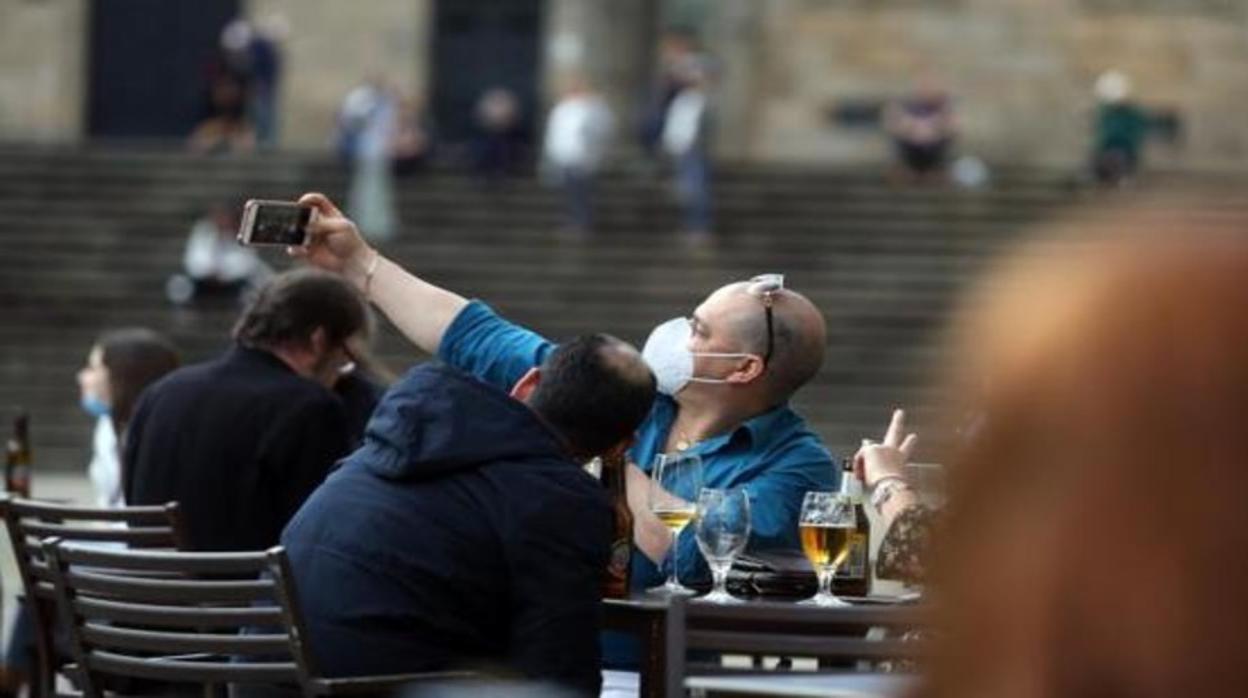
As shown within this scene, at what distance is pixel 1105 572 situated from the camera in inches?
61.7

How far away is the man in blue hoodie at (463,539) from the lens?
5.79 meters

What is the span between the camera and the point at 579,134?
33.7 m

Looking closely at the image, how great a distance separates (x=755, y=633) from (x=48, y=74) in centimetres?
3441

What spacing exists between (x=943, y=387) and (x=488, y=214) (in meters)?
31.3

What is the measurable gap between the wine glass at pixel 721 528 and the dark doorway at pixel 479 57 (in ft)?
107

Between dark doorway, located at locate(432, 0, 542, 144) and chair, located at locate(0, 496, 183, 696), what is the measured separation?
31567 mm

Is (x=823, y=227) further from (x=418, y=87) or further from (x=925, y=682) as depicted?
(x=925, y=682)

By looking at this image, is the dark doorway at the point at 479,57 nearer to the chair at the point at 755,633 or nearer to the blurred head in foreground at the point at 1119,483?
the chair at the point at 755,633

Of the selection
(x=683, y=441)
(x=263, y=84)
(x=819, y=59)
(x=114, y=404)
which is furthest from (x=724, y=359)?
(x=819, y=59)

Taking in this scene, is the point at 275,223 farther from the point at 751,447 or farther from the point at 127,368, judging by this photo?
the point at 127,368

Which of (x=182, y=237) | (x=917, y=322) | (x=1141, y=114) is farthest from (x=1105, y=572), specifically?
(x=1141, y=114)

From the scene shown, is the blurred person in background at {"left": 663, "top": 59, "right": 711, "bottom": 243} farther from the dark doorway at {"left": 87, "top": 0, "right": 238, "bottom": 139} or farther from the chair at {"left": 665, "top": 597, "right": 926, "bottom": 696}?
the chair at {"left": 665, "top": 597, "right": 926, "bottom": 696}

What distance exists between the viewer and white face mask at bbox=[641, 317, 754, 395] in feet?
23.3

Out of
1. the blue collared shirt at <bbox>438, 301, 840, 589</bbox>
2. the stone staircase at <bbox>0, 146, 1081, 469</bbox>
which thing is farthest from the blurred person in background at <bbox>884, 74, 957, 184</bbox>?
the blue collared shirt at <bbox>438, 301, 840, 589</bbox>
